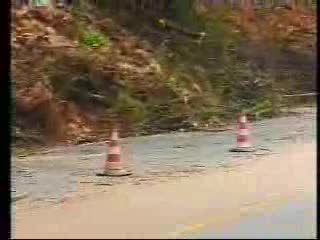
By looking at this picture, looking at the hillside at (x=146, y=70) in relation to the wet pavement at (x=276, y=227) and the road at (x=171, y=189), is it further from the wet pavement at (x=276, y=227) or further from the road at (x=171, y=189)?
the wet pavement at (x=276, y=227)

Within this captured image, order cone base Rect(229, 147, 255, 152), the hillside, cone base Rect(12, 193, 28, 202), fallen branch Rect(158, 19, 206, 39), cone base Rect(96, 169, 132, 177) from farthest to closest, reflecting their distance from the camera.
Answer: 1. fallen branch Rect(158, 19, 206, 39)
2. the hillside
3. cone base Rect(229, 147, 255, 152)
4. cone base Rect(96, 169, 132, 177)
5. cone base Rect(12, 193, 28, 202)

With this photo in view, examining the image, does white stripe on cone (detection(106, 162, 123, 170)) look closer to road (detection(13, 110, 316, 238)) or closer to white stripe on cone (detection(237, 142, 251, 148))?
road (detection(13, 110, 316, 238))

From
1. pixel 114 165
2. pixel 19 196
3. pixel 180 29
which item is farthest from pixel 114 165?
pixel 180 29

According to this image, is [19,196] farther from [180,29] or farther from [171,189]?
[180,29]

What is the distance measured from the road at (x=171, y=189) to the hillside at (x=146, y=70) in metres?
0.61

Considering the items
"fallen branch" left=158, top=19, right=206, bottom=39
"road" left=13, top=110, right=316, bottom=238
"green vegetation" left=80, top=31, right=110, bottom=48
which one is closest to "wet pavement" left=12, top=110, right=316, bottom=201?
"road" left=13, top=110, right=316, bottom=238

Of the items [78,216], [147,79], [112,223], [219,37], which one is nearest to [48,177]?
[78,216]

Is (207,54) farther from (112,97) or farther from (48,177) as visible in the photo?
(48,177)

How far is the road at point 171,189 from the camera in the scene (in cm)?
191

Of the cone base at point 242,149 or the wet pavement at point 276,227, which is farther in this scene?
the cone base at point 242,149

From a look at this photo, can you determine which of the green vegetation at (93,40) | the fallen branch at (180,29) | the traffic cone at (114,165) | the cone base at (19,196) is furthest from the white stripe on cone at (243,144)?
the fallen branch at (180,29)

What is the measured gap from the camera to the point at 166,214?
7.71 feet

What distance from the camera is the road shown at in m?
1.91

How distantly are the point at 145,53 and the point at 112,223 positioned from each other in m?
5.42
